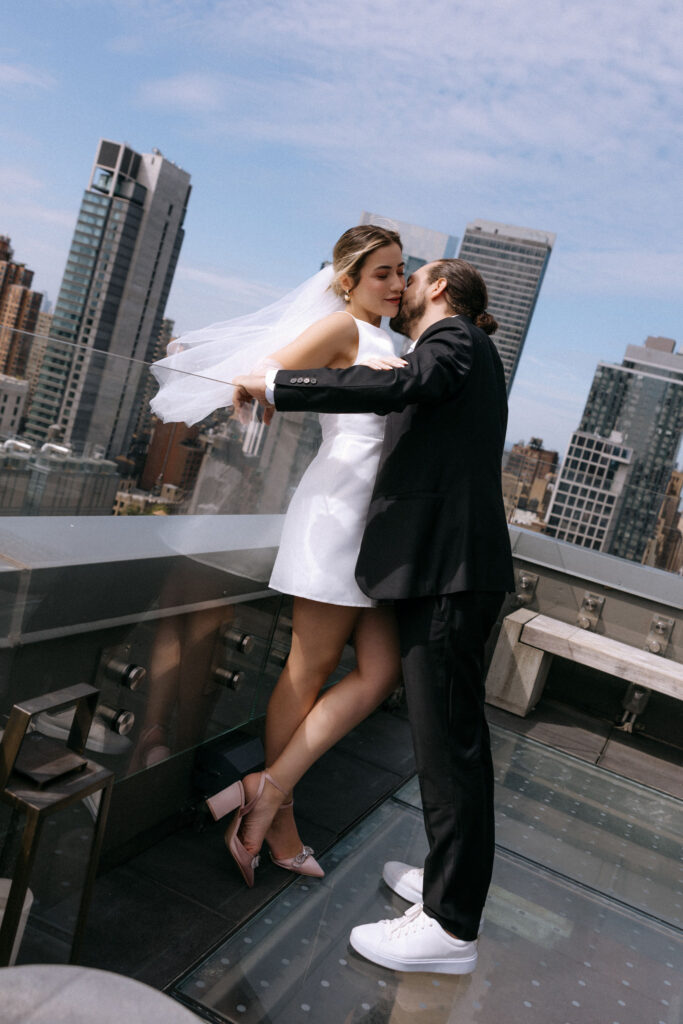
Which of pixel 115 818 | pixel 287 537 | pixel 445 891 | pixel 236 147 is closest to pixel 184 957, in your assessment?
pixel 115 818

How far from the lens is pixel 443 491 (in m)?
1.65

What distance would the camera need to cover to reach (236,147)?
9950 cm

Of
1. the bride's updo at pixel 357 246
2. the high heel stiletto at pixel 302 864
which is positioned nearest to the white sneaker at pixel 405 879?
the high heel stiletto at pixel 302 864

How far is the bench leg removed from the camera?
3691 millimetres

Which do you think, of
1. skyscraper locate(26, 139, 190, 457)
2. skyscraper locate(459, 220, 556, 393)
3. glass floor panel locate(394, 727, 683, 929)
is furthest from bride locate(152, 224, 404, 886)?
skyscraper locate(459, 220, 556, 393)

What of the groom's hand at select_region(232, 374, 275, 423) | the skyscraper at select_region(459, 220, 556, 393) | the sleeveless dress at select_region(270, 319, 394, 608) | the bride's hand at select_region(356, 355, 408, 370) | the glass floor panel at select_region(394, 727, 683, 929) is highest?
the skyscraper at select_region(459, 220, 556, 393)

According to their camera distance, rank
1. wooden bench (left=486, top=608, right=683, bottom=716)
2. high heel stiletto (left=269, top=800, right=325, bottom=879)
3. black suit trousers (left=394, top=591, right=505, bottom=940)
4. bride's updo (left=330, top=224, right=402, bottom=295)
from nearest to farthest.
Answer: black suit trousers (left=394, top=591, right=505, bottom=940) < bride's updo (left=330, top=224, right=402, bottom=295) < high heel stiletto (left=269, top=800, right=325, bottom=879) < wooden bench (left=486, top=608, right=683, bottom=716)

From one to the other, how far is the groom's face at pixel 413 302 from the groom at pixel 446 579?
5 cm

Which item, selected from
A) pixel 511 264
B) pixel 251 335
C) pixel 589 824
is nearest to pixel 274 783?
pixel 251 335

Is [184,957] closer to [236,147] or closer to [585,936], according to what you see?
[585,936]

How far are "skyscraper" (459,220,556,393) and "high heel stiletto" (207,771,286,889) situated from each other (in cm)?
17129

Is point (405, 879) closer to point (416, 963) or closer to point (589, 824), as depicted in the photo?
point (416, 963)

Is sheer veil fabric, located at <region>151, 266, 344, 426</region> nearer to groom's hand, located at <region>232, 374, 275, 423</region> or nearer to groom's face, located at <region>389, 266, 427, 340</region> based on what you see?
groom's hand, located at <region>232, 374, 275, 423</region>

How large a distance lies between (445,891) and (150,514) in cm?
100
